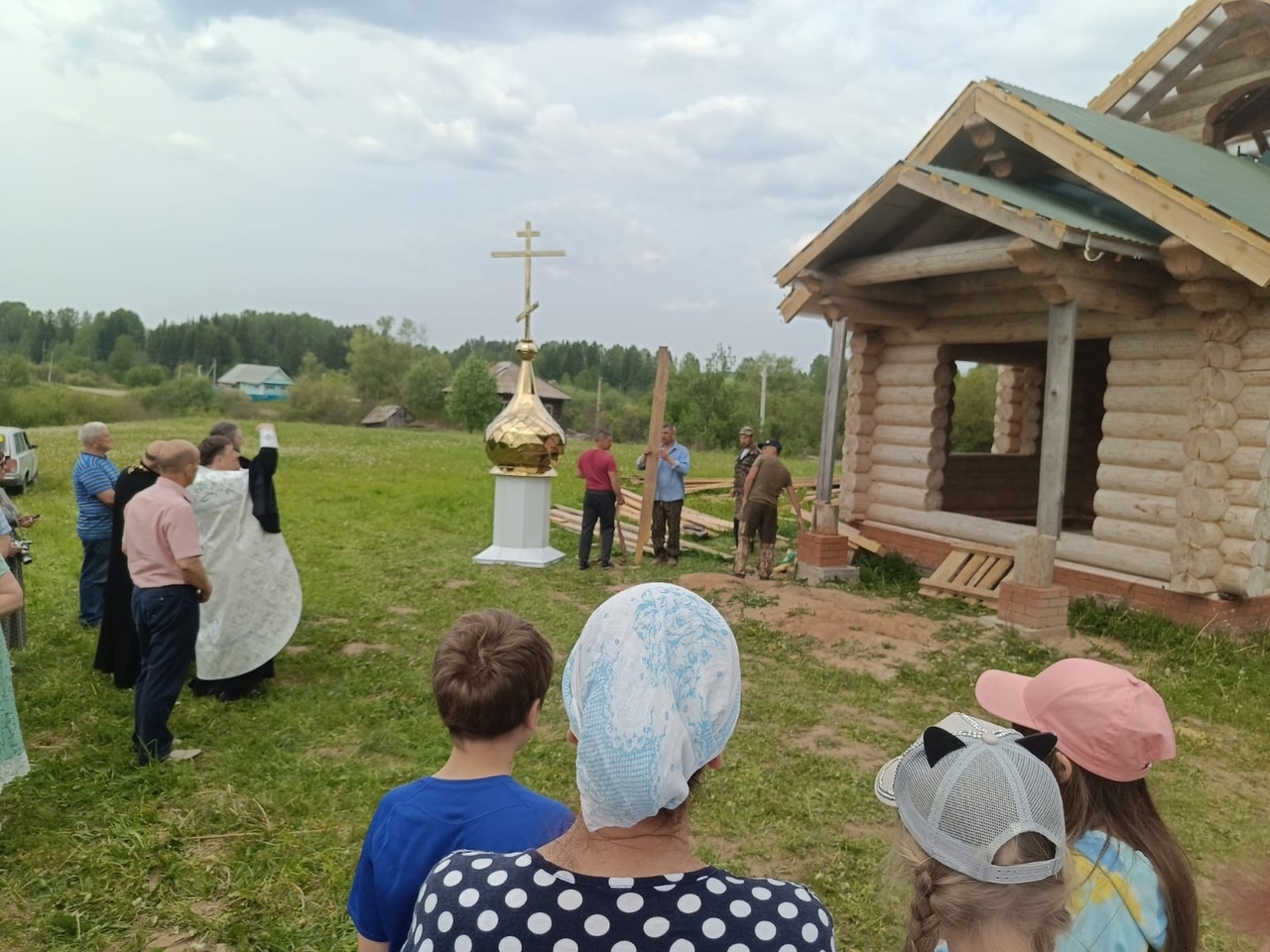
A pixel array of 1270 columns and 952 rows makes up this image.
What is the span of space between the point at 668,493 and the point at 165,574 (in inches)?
293

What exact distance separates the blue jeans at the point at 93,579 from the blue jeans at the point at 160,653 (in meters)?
3.12

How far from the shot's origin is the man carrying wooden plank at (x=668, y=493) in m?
11.3

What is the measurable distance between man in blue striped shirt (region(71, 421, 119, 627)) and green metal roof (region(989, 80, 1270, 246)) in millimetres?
8556

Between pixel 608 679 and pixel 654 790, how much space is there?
162 mm

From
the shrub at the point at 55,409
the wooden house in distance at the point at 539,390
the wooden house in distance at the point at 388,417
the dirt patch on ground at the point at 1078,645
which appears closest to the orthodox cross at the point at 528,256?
Result: the dirt patch on ground at the point at 1078,645

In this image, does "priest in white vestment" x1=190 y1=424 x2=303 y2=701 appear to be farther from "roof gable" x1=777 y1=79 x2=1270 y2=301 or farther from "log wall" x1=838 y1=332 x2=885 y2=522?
"log wall" x1=838 y1=332 x2=885 y2=522

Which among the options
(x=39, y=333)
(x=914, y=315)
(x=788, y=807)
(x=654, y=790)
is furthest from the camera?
(x=39, y=333)

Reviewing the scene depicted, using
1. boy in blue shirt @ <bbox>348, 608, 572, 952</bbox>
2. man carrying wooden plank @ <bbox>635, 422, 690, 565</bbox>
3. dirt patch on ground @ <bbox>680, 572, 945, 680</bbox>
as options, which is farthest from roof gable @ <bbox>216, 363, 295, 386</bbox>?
boy in blue shirt @ <bbox>348, 608, 572, 952</bbox>

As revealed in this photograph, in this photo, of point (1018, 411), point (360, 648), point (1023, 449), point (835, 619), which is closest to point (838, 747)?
point (835, 619)

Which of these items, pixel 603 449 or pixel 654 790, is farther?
pixel 603 449

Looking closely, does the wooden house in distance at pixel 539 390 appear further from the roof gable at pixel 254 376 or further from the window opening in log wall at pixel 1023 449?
the roof gable at pixel 254 376

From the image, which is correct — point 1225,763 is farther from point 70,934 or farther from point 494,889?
point 70,934

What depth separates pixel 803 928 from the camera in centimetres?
126

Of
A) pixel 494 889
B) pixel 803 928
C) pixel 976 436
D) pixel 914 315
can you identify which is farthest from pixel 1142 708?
pixel 976 436
